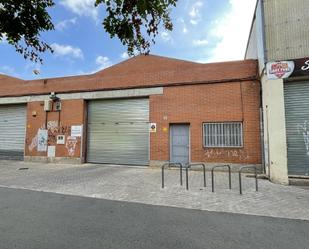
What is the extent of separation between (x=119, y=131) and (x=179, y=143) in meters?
3.58

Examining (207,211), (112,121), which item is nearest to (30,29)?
(207,211)

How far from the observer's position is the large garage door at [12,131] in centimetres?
1623

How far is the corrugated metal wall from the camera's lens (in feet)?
30.8

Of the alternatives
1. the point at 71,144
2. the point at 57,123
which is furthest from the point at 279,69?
the point at 57,123

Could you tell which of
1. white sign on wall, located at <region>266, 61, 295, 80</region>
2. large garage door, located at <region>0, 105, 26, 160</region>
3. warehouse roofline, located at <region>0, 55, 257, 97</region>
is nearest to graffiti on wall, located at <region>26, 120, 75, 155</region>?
large garage door, located at <region>0, 105, 26, 160</region>

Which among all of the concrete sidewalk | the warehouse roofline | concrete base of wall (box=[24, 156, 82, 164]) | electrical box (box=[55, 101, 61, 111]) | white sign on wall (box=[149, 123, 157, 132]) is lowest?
the concrete sidewalk

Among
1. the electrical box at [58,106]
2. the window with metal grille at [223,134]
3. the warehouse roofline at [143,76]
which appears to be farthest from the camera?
the electrical box at [58,106]

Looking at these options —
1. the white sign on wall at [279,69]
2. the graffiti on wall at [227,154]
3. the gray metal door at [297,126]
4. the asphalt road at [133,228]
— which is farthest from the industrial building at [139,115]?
the asphalt road at [133,228]

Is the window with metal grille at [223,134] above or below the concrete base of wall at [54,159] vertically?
above

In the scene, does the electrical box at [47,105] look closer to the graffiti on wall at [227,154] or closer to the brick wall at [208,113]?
the brick wall at [208,113]

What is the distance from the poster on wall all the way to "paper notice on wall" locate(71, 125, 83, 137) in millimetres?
10316

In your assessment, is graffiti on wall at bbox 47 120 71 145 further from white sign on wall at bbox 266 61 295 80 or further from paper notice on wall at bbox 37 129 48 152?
white sign on wall at bbox 266 61 295 80

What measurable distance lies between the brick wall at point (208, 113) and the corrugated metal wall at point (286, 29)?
7.93ft

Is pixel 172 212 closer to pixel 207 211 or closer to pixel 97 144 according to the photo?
pixel 207 211
